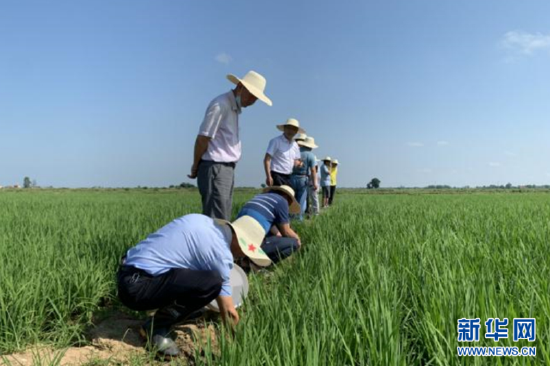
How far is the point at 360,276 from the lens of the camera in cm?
207

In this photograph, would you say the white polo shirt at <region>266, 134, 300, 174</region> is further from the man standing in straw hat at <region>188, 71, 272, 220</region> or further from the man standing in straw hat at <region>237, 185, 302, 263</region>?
the man standing in straw hat at <region>188, 71, 272, 220</region>

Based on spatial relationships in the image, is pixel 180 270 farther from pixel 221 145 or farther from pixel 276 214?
pixel 221 145

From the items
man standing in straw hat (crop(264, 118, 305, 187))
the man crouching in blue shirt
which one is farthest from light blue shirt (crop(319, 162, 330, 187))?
the man crouching in blue shirt

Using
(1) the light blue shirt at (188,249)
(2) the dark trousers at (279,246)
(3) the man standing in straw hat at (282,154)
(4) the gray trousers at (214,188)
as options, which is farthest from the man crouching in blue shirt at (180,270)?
(3) the man standing in straw hat at (282,154)

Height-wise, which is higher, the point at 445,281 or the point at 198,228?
the point at 198,228

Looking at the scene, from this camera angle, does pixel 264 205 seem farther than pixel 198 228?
Yes

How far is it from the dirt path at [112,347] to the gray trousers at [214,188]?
1.03 metres

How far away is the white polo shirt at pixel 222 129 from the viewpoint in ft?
10.5

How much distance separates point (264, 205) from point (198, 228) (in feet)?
4.20

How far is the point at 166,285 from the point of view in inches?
Answer: 76.9

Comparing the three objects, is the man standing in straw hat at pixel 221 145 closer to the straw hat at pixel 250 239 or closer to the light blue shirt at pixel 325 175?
the straw hat at pixel 250 239

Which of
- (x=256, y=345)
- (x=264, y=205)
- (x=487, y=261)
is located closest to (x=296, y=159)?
(x=264, y=205)

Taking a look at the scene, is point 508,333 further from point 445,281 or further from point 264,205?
point 264,205

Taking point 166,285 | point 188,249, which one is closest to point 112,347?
point 166,285
